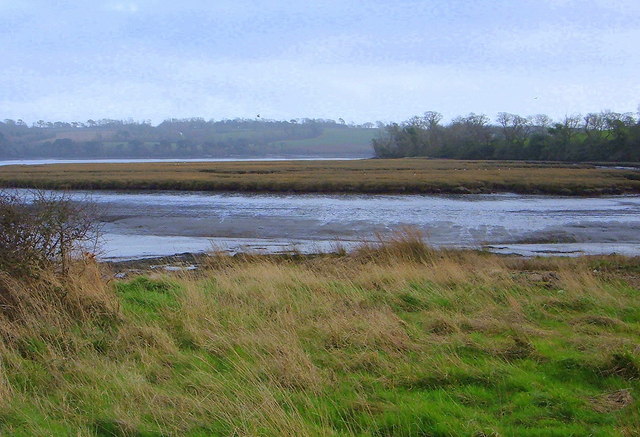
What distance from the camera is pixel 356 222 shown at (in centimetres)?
3180

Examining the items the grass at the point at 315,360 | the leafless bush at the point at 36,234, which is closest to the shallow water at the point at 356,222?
the grass at the point at 315,360

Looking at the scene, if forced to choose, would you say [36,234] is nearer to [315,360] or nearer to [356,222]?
[315,360]

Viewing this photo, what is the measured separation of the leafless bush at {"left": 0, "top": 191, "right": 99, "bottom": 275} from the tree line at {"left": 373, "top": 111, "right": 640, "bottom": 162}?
99298 mm

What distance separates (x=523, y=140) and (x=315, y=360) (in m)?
115

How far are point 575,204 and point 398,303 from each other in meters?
37.5

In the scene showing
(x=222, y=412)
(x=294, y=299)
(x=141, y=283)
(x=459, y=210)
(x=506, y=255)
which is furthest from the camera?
(x=459, y=210)

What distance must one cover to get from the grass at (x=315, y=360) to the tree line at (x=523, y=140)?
9686 centimetres

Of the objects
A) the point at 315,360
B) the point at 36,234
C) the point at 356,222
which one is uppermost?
the point at 36,234

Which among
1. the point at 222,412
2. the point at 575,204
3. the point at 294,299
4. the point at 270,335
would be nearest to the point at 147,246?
the point at 294,299

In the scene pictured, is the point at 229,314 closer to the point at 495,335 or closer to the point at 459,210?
the point at 495,335

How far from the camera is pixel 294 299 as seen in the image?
8938 millimetres

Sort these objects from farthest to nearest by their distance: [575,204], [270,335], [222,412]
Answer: [575,204] < [270,335] < [222,412]

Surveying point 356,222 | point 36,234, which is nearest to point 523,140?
point 356,222

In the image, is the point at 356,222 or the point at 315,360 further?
the point at 356,222
